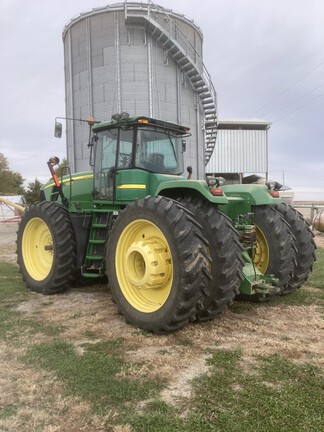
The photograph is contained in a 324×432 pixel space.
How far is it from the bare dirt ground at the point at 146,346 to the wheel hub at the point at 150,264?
1.80 feet

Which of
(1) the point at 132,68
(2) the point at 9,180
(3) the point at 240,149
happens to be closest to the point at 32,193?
(1) the point at 132,68

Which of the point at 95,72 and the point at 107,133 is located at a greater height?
the point at 95,72

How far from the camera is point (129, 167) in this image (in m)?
5.73

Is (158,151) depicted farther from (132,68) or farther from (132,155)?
(132,68)

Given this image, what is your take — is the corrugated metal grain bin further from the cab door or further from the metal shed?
the cab door

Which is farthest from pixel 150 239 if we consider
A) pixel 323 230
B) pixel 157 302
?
pixel 323 230

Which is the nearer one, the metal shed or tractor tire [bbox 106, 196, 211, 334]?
tractor tire [bbox 106, 196, 211, 334]

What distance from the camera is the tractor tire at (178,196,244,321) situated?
4203 mm

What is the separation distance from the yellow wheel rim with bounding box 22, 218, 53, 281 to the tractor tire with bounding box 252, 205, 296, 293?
3417 mm

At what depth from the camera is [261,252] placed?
566cm

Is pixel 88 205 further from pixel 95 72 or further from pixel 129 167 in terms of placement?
pixel 95 72

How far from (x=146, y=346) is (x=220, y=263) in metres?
1.14

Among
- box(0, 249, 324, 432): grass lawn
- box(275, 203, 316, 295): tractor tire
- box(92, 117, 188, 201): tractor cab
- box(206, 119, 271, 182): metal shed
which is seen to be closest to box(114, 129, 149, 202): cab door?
box(92, 117, 188, 201): tractor cab

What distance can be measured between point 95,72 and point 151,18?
13.6 ft
